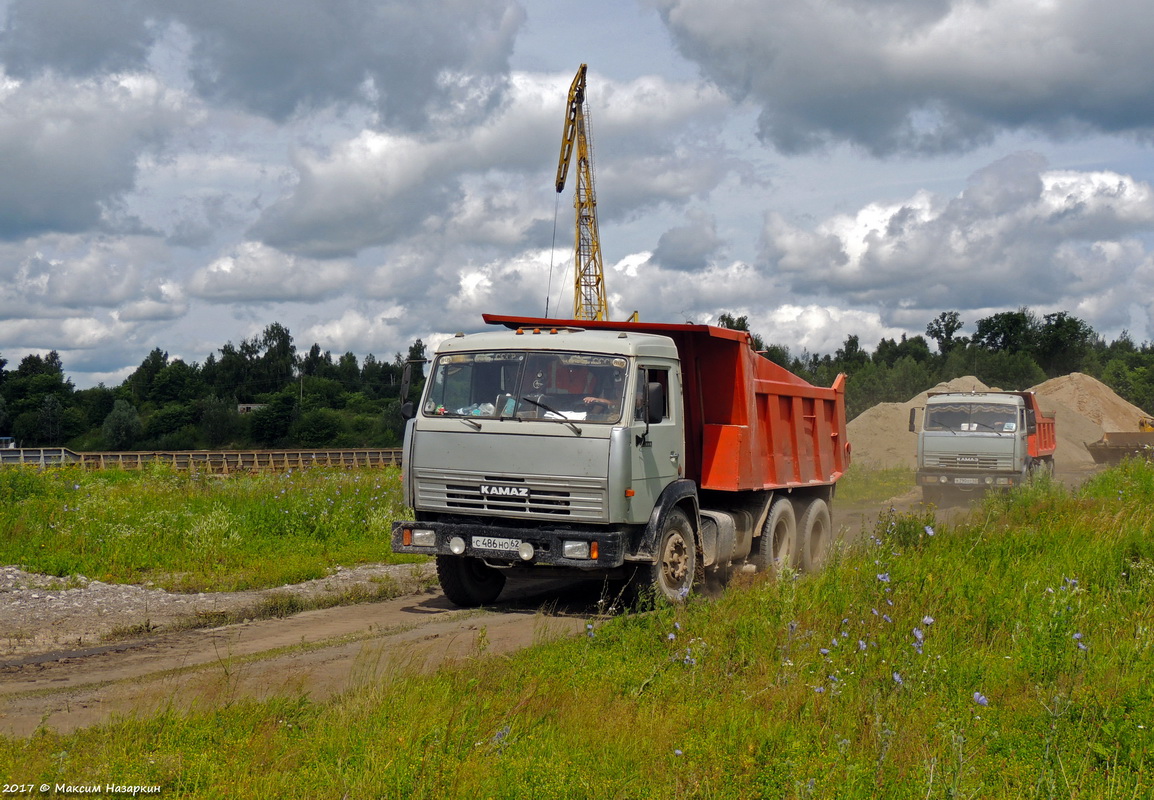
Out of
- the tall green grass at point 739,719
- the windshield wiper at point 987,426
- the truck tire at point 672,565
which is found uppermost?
the windshield wiper at point 987,426

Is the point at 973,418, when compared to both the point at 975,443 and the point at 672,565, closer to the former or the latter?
the point at 975,443

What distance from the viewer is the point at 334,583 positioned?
10.7 m

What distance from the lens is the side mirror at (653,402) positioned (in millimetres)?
8891

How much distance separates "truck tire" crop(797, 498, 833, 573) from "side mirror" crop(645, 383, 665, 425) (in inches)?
168

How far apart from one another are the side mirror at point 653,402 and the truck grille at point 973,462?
1589 centimetres

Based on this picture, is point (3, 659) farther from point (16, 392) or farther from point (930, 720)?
→ point (16, 392)

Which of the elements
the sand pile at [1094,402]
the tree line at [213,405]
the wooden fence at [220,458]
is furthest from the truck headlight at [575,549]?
the tree line at [213,405]

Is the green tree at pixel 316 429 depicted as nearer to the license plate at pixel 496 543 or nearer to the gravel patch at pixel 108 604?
the gravel patch at pixel 108 604

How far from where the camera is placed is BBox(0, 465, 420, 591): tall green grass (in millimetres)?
10719

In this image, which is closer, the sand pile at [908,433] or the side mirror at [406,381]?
the side mirror at [406,381]

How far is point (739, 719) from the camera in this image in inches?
206

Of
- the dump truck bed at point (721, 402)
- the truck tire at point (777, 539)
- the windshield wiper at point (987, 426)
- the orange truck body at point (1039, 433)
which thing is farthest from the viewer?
the orange truck body at point (1039, 433)

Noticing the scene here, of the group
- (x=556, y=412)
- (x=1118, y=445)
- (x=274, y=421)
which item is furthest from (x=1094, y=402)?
(x=274, y=421)

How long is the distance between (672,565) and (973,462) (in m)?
15.7
